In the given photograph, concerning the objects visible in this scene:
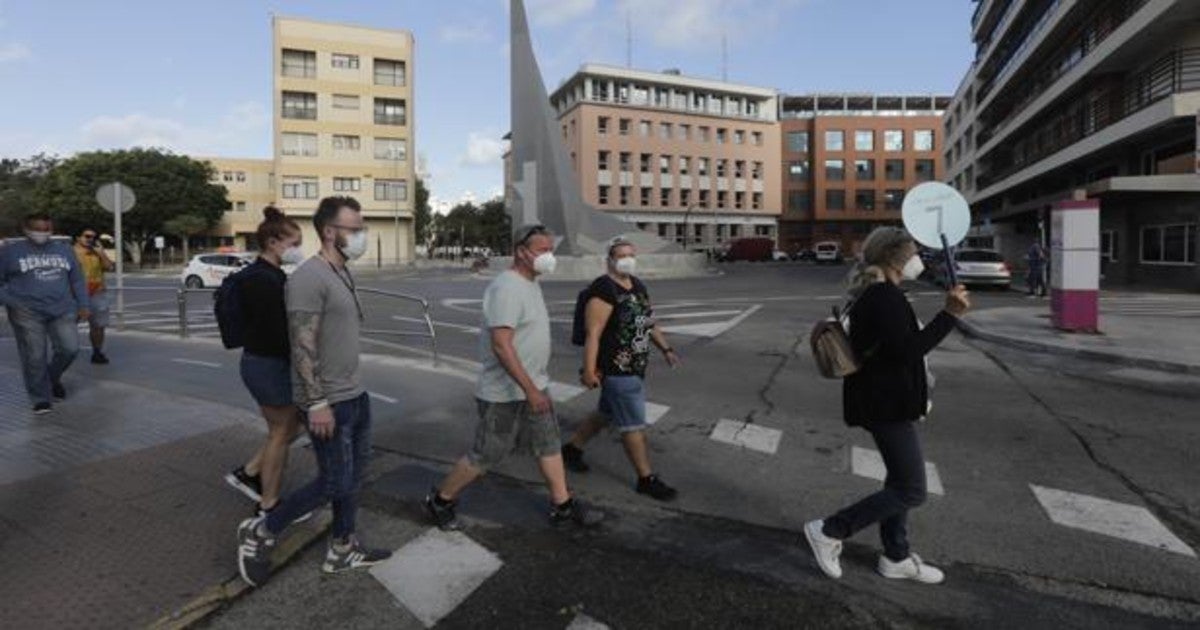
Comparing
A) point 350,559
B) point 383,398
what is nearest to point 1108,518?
point 350,559

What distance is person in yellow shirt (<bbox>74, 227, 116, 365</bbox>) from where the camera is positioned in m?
9.95

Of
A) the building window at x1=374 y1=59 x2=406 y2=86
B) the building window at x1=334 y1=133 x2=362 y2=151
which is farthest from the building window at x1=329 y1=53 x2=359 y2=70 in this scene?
the building window at x1=334 y1=133 x2=362 y2=151

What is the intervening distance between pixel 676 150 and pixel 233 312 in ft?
257

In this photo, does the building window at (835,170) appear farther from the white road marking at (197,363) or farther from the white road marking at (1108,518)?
the white road marking at (1108,518)

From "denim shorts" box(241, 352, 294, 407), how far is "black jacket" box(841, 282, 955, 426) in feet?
8.91

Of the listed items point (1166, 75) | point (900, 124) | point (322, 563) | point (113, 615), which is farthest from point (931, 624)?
point (900, 124)

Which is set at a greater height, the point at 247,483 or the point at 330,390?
the point at 330,390

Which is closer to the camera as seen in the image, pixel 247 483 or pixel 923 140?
pixel 247 483

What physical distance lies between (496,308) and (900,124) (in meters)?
97.2

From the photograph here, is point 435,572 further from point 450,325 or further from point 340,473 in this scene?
point 450,325

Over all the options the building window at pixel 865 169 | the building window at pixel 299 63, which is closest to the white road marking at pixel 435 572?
the building window at pixel 299 63

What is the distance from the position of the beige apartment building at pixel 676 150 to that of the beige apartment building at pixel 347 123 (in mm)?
16425

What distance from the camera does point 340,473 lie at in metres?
3.71

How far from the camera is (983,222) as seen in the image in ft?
206
